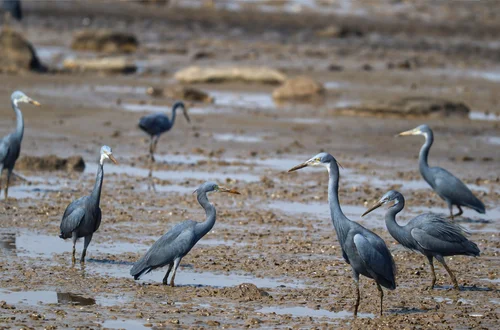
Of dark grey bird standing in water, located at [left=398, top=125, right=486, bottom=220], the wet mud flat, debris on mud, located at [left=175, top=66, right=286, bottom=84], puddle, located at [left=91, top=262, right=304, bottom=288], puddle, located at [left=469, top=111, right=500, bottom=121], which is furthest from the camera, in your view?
debris on mud, located at [left=175, top=66, right=286, bottom=84]

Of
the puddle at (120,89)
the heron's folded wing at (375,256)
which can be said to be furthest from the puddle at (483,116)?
the heron's folded wing at (375,256)

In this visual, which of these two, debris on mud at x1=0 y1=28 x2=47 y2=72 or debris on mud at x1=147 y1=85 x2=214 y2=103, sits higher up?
debris on mud at x1=0 y1=28 x2=47 y2=72

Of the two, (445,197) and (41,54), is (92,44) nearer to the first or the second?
(41,54)

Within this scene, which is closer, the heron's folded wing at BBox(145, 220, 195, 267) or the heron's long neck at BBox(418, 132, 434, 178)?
the heron's folded wing at BBox(145, 220, 195, 267)

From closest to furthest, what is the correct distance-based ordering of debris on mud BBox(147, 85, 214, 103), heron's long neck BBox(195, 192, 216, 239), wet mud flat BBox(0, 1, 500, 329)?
wet mud flat BBox(0, 1, 500, 329)
heron's long neck BBox(195, 192, 216, 239)
debris on mud BBox(147, 85, 214, 103)

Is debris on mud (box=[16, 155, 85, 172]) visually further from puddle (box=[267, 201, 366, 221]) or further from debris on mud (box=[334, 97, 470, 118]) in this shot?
debris on mud (box=[334, 97, 470, 118])

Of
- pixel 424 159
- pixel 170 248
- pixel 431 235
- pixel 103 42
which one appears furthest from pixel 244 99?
pixel 170 248

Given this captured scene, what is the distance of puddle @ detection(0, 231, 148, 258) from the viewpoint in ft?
37.0

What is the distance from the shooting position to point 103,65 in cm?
2833

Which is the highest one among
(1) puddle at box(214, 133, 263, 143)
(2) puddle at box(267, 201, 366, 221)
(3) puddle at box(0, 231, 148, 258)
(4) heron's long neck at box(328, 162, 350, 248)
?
(4) heron's long neck at box(328, 162, 350, 248)

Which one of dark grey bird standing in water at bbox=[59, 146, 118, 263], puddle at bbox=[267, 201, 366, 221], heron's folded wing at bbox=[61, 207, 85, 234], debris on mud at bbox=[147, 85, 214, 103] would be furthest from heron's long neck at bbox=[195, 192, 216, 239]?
debris on mud at bbox=[147, 85, 214, 103]

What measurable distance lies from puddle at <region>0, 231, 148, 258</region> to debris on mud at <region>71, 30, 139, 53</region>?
2189cm

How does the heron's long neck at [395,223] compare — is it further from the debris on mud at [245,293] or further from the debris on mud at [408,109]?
the debris on mud at [408,109]

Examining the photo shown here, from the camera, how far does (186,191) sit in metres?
14.9
